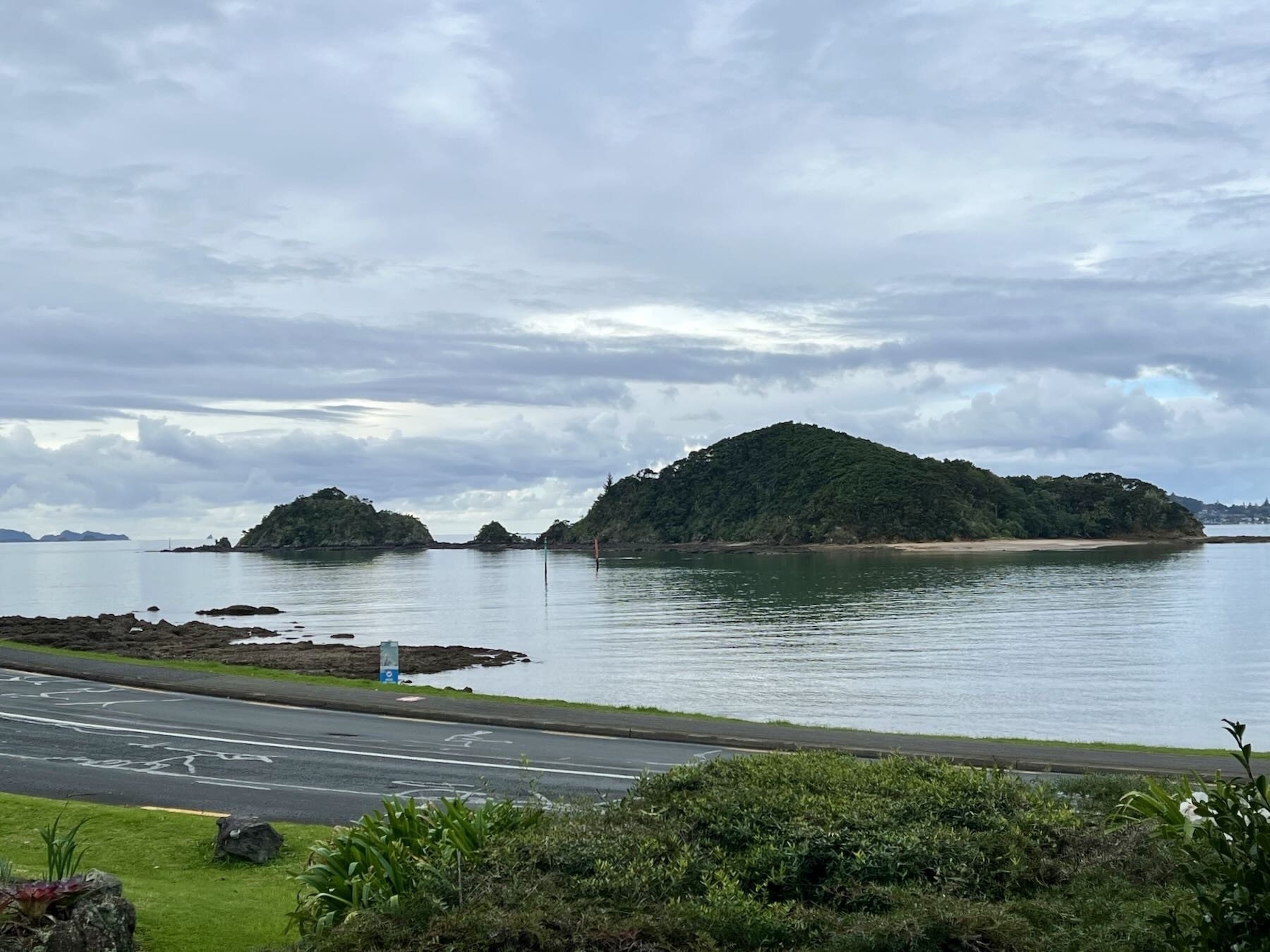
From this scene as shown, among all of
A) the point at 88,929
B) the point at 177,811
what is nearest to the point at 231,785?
the point at 177,811

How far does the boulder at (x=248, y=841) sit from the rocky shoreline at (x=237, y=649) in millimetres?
28194

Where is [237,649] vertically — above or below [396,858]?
below

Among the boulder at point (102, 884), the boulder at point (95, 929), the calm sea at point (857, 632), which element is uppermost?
the boulder at point (102, 884)

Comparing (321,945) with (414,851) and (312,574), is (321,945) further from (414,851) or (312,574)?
(312,574)

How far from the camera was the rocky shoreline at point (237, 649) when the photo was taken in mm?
43000

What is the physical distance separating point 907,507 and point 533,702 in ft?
499

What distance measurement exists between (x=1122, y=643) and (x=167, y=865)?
156ft

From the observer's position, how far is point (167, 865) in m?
11.5

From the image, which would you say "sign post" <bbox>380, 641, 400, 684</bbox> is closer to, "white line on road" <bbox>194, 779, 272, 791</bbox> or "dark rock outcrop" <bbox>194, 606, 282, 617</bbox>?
"white line on road" <bbox>194, 779, 272, 791</bbox>

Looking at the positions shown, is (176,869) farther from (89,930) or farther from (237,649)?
(237,649)

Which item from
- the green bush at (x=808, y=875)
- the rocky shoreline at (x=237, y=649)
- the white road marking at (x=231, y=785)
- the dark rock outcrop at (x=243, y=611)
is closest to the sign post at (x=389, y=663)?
the rocky shoreline at (x=237, y=649)

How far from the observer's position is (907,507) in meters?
171

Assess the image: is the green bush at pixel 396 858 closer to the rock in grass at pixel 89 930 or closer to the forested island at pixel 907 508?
the rock in grass at pixel 89 930

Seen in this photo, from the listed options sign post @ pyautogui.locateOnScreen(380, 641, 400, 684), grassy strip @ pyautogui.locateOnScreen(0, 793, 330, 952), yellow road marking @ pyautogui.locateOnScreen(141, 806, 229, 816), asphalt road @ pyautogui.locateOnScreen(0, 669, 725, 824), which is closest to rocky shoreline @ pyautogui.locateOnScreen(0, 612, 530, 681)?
sign post @ pyautogui.locateOnScreen(380, 641, 400, 684)
